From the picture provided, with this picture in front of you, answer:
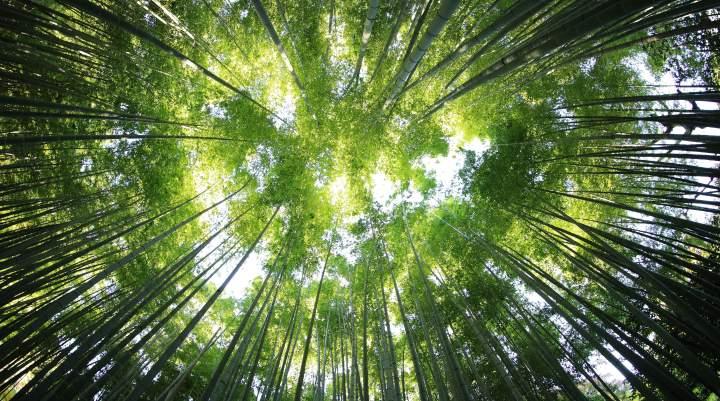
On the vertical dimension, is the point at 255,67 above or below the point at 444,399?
above

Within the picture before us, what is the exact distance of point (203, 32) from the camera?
17.4 ft

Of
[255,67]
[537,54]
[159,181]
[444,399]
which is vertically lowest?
[444,399]

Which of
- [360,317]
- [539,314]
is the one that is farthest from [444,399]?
[539,314]

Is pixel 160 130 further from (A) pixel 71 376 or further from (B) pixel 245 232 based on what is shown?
(A) pixel 71 376

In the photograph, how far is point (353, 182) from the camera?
272 inches

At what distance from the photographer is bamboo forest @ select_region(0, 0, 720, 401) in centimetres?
384

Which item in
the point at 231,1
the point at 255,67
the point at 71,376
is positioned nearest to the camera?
the point at 71,376

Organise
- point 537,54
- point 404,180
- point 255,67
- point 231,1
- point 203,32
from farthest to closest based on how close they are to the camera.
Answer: point 404,180
point 255,67
point 231,1
point 203,32
point 537,54

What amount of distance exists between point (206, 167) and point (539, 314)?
264 inches

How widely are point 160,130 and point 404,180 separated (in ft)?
15.3

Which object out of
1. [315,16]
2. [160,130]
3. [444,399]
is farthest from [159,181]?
[444,399]

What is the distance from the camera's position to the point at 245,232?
633 centimetres

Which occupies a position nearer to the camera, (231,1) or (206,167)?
(231,1)

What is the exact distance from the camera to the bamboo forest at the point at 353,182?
12.6 ft
